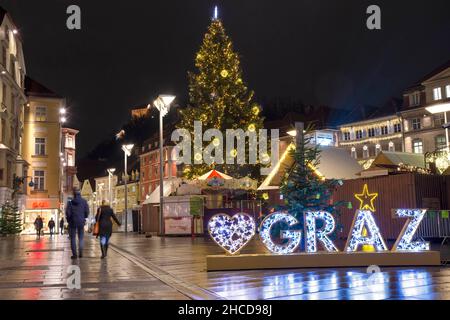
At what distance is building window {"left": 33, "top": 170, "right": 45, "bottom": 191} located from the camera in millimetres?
63000

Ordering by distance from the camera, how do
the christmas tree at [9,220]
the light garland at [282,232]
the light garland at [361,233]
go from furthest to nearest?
the christmas tree at [9,220] → the light garland at [361,233] → the light garland at [282,232]

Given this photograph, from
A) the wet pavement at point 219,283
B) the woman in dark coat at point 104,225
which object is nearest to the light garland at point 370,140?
the woman in dark coat at point 104,225

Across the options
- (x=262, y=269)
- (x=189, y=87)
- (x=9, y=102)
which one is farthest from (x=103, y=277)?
(x=9, y=102)

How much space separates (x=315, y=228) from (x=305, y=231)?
0.29m

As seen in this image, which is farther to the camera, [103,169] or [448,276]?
[103,169]

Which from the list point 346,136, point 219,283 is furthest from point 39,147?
point 219,283

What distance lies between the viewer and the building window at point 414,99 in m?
66.7

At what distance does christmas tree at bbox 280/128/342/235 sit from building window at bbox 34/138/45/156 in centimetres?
5283

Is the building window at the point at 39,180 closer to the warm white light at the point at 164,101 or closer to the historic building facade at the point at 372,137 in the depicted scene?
the warm white light at the point at 164,101

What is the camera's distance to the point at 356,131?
77938 mm

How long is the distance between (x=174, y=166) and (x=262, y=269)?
7737 cm

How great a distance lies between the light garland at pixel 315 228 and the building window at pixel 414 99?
5764 cm

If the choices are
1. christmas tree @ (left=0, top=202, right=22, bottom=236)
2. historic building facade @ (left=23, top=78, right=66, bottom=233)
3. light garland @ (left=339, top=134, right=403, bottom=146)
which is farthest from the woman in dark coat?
light garland @ (left=339, top=134, right=403, bottom=146)
